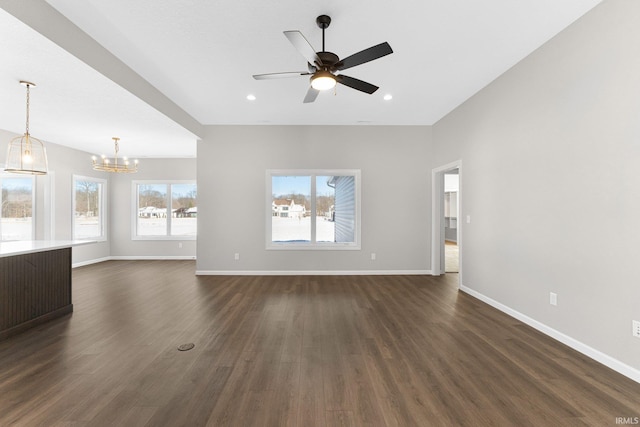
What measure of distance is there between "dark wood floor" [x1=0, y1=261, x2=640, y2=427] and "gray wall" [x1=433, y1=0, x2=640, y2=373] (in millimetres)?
396

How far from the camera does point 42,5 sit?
2.29 meters

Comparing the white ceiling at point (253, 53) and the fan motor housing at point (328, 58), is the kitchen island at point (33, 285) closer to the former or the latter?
the white ceiling at point (253, 53)

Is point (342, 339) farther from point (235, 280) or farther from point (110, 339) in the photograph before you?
point (235, 280)

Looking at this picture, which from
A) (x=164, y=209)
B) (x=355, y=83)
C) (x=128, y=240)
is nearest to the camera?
(x=355, y=83)

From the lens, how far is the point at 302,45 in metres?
2.25

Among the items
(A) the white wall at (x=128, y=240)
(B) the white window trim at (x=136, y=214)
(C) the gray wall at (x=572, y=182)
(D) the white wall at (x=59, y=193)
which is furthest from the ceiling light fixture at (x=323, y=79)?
(D) the white wall at (x=59, y=193)

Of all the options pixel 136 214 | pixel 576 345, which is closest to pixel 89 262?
pixel 136 214

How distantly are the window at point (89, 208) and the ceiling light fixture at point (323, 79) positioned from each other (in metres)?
7.01

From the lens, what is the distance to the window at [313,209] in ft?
18.5

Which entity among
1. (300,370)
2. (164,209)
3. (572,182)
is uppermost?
(572,182)

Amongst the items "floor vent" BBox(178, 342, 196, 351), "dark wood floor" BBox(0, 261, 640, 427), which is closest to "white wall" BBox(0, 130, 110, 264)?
"dark wood floor" BBox(0, 261, 640, 427)

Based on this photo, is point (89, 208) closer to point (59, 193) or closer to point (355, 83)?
point (59, 193)

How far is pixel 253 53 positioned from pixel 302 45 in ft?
3.75

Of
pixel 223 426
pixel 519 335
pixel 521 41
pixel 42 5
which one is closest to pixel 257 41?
pixel 42 5
